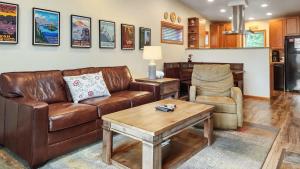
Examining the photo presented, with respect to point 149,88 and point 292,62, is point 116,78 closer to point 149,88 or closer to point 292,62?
point 149,88

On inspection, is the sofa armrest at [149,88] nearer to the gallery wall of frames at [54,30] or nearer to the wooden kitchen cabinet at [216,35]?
the gallery wall of frames at [54,30]

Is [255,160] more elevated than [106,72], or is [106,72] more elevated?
[106,72]

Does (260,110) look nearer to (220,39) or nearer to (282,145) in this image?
(282,145)

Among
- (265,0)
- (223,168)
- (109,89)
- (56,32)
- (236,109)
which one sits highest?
(265,0)

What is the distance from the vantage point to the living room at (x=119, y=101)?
7.24 ft

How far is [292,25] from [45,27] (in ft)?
23.4

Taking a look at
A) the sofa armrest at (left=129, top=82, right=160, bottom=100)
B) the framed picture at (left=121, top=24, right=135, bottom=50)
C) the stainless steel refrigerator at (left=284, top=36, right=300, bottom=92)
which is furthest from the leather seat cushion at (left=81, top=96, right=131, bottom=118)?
the stainless steel refrigerator at (left=284, top=36, right=300, bottom=92)

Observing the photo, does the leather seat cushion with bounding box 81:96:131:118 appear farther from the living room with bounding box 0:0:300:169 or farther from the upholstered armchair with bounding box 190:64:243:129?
the upholstered armchair with bounding box 190:64:243:129

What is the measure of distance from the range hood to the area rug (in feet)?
13.5

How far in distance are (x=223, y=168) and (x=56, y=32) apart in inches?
112

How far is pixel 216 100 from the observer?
11.1 feet

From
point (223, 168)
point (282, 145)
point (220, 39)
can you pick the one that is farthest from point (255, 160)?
point (220, 39)

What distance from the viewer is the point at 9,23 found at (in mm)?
2887

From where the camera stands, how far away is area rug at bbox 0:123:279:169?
87.0 inches
